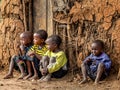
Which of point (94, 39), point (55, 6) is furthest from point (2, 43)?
point (94, 39)

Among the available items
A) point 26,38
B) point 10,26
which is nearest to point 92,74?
point 26,38

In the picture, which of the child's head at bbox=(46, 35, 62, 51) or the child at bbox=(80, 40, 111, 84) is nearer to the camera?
the child at bbox=(80, 40, 111, 84)

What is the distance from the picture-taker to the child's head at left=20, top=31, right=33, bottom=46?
7.80 m

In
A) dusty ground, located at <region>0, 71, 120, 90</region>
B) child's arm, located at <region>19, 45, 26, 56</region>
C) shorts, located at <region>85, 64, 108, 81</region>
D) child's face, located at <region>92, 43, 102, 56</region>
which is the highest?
child's face, located at <region>92, 43, 102, 56</region>

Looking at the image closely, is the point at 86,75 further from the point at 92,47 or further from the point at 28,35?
the point at 28,35

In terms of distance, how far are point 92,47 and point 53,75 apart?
3.01ft

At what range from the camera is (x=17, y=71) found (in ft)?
27.0

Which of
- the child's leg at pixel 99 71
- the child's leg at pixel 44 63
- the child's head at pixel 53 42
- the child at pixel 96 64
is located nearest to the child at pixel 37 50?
the child's leg at pixel 44 63

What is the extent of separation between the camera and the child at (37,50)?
24.7ft

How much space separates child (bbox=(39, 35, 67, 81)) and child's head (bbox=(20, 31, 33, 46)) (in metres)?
0.44

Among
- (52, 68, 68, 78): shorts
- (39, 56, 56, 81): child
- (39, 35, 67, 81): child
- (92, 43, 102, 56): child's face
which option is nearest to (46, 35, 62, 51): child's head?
(39, 35, 67, 81): child

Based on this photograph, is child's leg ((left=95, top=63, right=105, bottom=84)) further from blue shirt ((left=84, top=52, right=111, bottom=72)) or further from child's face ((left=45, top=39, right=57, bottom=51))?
child's face ((left=45, top=39, right=57, bottom=51))

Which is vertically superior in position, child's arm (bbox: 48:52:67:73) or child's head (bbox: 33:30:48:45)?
child's head (bbox: 33:30:48:45)

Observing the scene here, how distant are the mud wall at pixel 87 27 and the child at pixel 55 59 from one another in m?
0.28
